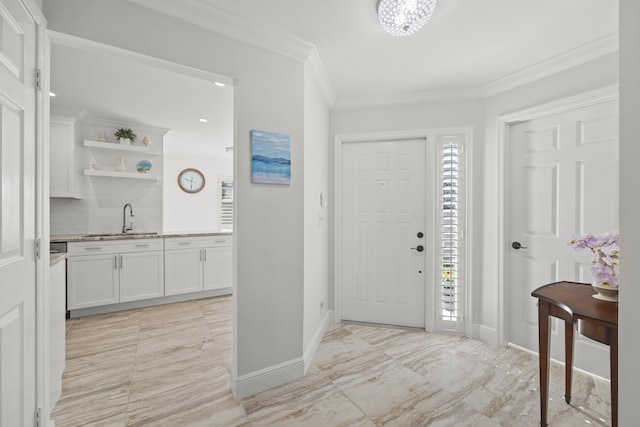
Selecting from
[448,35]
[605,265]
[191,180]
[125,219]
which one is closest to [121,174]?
[125,219]

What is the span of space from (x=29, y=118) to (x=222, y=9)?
1.14 meters

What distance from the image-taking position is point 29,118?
4.20 feet

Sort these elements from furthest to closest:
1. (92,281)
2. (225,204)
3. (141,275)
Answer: (225,204) → (141,275) → (92,281)

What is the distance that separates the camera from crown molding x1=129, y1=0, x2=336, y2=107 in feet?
5.48

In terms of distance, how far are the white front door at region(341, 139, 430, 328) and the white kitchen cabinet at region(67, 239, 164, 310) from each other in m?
2.43

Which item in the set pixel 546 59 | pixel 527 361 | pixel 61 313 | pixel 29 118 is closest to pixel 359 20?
pixel 546 59

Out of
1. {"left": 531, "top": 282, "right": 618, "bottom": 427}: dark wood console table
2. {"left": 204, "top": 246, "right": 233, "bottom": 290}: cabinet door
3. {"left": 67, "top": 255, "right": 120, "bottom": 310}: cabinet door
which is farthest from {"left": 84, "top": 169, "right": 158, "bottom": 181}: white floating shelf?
{"left": 531, "top": 282, "right": 618, "bottom": 427}: dark wood console table

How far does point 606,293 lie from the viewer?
4.99 feet

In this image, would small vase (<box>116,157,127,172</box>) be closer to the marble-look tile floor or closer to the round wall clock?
the round wall clock

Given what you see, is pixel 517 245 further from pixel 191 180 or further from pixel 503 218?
pixel 191 180

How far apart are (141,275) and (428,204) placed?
347cm

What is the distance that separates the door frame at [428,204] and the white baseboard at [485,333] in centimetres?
6

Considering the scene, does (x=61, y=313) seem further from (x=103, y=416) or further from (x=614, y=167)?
(x=614, y=167)

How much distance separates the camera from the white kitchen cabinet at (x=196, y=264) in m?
3.92
